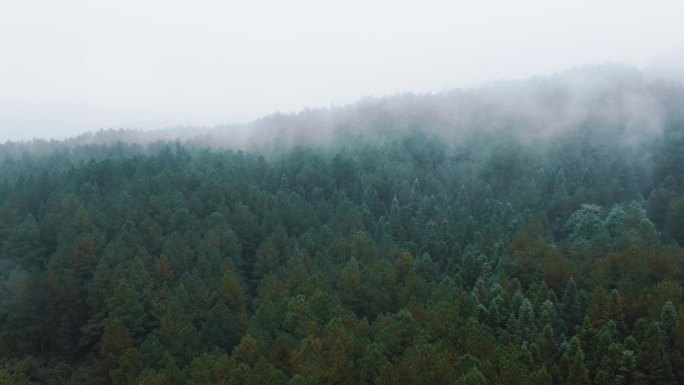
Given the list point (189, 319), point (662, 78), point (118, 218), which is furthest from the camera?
point (662, 78)

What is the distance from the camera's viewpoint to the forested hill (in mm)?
40250

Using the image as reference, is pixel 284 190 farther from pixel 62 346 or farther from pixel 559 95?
pixel 559 95

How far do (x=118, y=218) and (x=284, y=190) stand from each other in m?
29.9

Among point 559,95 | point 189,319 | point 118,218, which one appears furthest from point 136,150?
point 559,95

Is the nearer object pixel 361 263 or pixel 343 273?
pixel 343 273

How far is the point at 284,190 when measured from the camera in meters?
98.8

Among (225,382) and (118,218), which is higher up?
(118,218)

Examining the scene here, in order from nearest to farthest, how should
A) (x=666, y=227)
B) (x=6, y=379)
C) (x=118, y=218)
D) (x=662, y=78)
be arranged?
(x=6, y=379), (x=666, y=227), (x=118, y=218), (x=662, y=78)

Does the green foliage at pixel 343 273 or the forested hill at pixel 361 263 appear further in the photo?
the forested hill at pixel 361 263

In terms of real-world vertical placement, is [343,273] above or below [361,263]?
above

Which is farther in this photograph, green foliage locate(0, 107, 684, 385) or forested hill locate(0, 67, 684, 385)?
forested hill locate(0, 67, 684, 385)

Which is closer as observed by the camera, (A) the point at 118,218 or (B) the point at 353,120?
(A) the point at 118,218

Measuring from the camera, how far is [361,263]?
65.4m

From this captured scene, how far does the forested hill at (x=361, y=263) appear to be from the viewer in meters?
40.2
